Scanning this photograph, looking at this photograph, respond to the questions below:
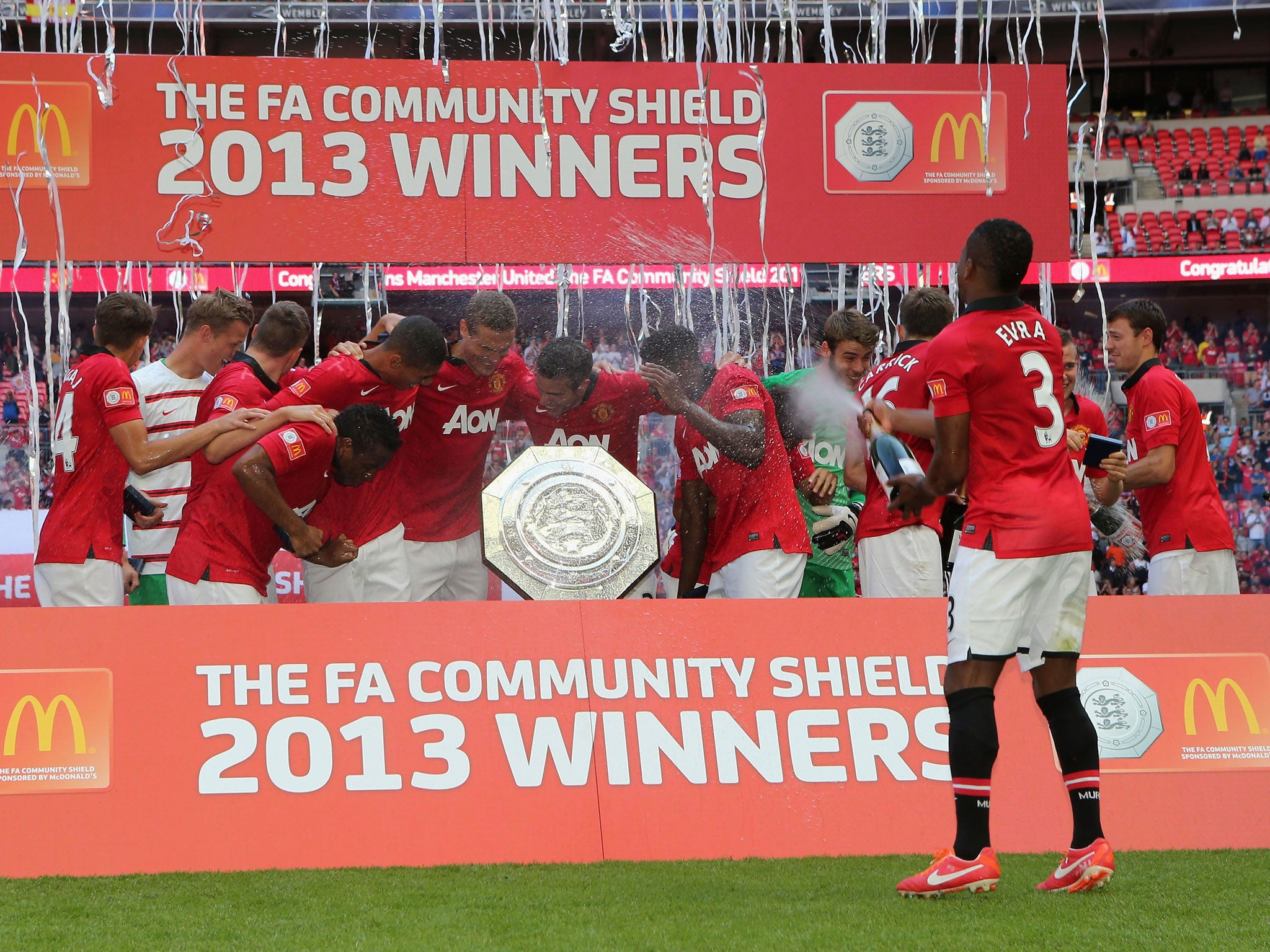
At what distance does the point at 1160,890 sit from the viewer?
10.3 ft

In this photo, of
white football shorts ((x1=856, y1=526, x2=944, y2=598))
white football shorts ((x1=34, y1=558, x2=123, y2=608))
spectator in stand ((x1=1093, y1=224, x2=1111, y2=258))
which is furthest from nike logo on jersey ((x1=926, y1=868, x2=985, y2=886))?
spectator in stand ((x1=1093, y1=224, x2=1111, y2=258))

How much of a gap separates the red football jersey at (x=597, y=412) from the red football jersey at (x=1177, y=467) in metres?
1.96

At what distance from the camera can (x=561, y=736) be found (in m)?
3.85

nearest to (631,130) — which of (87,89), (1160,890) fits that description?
(87,89)

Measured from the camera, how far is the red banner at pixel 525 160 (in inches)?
212

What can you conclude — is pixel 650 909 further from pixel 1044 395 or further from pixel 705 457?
pixel 705 457

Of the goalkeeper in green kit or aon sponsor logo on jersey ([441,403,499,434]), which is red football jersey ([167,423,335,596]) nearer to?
aon sponsor logo on jersey ([441,403,499,434])

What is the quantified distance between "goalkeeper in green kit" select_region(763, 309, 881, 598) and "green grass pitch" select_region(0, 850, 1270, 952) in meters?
1.94

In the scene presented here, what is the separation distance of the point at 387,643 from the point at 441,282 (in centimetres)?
2065

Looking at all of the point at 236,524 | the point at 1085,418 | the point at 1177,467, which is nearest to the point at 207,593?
the point at 236,524

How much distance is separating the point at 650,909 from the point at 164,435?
10.3 ft

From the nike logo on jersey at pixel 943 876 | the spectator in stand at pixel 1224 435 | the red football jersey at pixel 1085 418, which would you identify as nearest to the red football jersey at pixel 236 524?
the nike logo on jersey at pixel 943 876

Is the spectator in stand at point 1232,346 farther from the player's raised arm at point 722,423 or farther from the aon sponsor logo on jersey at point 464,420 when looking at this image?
the aon sponsor logo on jersey at point 464,420

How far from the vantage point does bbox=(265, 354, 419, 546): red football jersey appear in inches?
190
